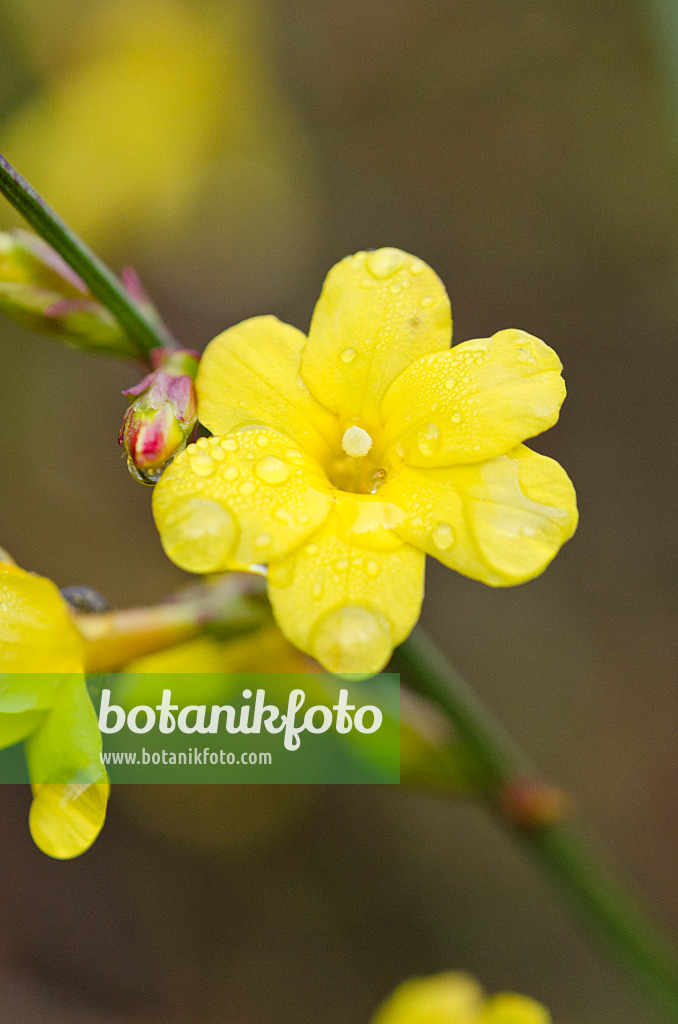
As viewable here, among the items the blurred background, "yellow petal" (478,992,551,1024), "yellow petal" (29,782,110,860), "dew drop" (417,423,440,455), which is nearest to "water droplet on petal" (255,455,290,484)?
"dew drop" (417,423,440,455)

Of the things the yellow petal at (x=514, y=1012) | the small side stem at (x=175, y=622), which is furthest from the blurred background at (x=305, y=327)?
the small side stem at (x=175, y=622)

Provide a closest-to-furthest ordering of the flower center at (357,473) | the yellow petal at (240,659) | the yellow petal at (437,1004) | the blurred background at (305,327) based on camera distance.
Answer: the flower center at (357,473) < the yellow petal at (240,659) < the yellow petal at (437,1004) < the blurred background at (305,327)

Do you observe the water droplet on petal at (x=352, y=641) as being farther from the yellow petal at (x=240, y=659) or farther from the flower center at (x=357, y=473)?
the yellow petal at (x=240, y=659)

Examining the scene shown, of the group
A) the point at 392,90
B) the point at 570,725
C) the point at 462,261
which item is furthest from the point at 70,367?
the point at 570,725

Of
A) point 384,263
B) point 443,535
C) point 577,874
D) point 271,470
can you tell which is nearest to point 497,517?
point 443,535

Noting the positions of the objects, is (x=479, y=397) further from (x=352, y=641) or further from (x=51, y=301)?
(x=51, y=301)

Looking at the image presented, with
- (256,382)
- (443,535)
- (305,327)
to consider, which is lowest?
(305,327)
